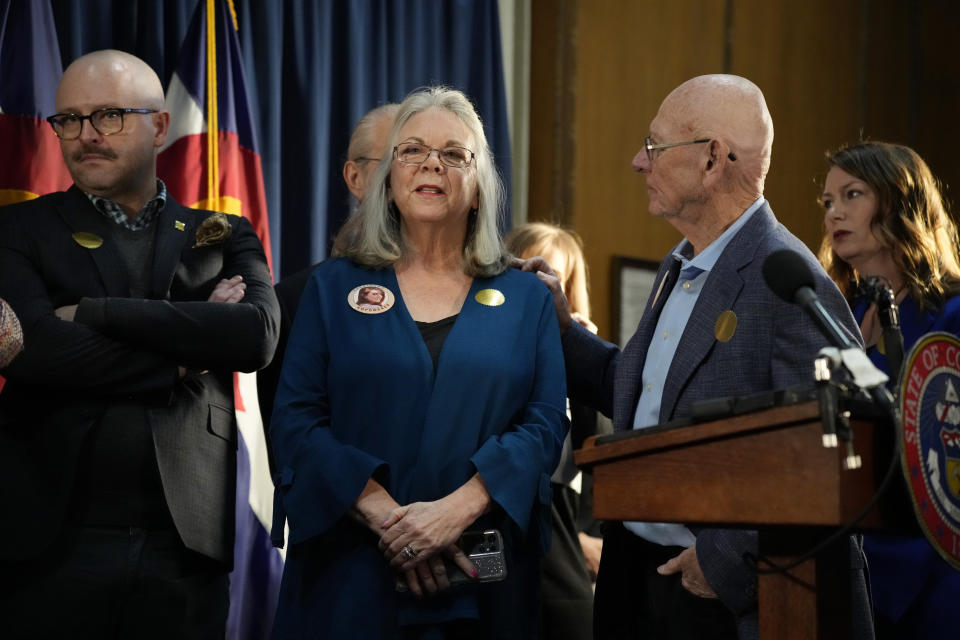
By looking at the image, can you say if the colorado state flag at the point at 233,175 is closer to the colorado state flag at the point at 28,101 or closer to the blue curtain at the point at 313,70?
the blue curtain at the point at 313,70

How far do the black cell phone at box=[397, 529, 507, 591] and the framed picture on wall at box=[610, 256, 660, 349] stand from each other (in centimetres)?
320

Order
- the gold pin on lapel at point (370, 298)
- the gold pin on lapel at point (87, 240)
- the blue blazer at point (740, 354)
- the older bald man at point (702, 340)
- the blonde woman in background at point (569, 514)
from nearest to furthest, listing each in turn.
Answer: the blue blazer at point (740, 354) → the older bald man at point (702, 340) → the gold pin on lapel at point (370, 298) → the gold pin on lapel at point (87, 240) → the blonde woman in background at point (569, 514)

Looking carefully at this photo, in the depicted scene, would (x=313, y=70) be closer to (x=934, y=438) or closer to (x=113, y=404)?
(x=113, y=404)

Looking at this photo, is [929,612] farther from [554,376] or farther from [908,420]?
[908,420]

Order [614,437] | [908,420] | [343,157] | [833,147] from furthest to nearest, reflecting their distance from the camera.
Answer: [833,147] < [343,157] < [614,437] < [908,420]

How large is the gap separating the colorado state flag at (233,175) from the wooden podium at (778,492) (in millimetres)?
2383

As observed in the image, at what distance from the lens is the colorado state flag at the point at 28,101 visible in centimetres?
336

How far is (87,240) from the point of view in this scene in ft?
8.75

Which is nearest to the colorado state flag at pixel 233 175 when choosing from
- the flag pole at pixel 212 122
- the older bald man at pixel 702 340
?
the flag pole at pixel 212 122

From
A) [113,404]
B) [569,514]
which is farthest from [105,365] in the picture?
[569,514]

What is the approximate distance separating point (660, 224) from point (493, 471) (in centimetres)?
360

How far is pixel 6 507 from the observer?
2438 millimetres

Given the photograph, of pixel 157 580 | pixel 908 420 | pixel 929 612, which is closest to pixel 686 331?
pixel 908 420

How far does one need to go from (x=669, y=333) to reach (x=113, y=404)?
1.30 meters
